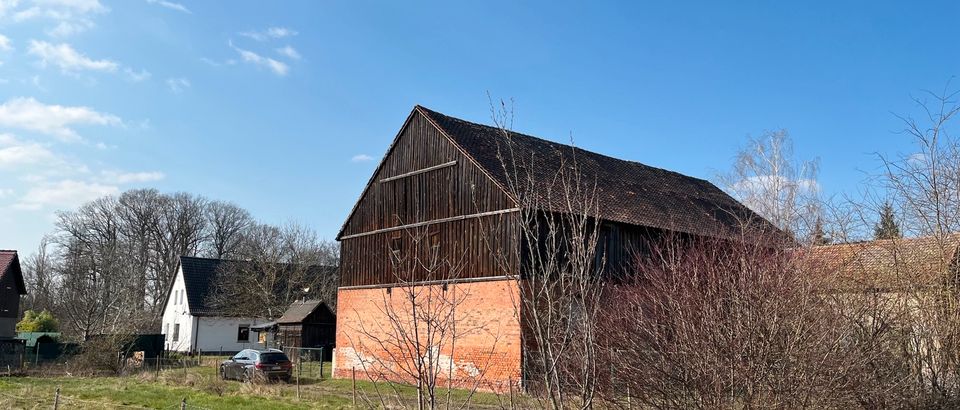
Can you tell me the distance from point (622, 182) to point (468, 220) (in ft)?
23.0

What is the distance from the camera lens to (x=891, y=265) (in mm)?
10180

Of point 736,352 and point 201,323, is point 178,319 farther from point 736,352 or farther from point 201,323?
point 736,352

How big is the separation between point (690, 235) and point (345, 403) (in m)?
12.3

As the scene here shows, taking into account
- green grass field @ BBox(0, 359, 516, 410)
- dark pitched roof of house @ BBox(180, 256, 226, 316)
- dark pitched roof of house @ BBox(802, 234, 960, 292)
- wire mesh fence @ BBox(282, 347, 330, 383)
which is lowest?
green grass field @ BBox(0, 359, 516, 410)

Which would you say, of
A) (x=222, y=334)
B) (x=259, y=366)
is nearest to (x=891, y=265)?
(x=259, y=366)

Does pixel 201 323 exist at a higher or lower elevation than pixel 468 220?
lower


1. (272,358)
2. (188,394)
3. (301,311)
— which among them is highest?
(301,311)

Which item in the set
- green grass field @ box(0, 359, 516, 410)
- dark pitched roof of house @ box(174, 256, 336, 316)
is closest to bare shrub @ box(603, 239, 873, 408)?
green grass field @ box(0, 359, 516, 410)

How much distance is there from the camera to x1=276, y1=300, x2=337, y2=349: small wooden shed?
112 ft

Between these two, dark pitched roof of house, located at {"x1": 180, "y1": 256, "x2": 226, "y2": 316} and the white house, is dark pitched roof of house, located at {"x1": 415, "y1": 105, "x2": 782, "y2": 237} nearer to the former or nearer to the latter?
the white house

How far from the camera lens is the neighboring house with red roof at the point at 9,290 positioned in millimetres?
38156

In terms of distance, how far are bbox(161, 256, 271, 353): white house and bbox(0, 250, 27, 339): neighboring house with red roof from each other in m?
8.04

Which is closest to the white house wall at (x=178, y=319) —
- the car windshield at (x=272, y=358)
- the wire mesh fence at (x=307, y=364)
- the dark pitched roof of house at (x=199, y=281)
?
the dark pitched roof of house at (x=199, y=281)

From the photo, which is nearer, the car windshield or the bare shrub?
the bare shrub
